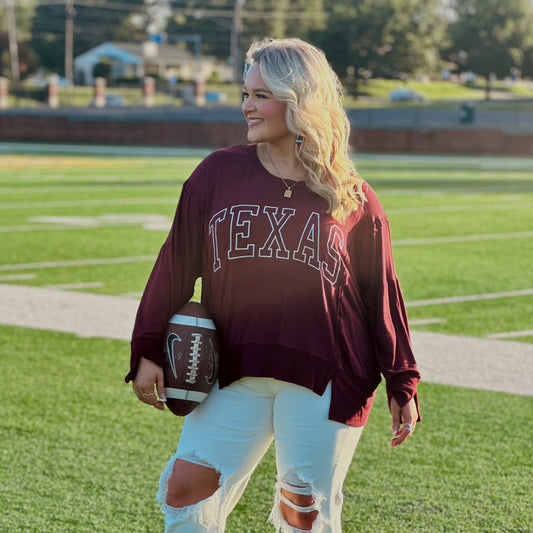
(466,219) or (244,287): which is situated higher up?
(244,287)

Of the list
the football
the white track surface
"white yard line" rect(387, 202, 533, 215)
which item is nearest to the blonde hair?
the football

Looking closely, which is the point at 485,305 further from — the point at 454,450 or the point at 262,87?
the point at 262,87

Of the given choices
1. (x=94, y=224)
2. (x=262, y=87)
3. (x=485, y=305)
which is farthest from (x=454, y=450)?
(x=94, y=224)

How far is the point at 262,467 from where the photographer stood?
511cm

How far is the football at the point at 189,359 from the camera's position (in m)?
3.04

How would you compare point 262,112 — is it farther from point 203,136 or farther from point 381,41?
point 381,41

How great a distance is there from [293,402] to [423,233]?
11685 mm

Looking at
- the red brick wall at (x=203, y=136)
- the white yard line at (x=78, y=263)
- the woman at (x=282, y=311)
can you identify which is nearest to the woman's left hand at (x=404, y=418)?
the woman at (x=282, y=311)

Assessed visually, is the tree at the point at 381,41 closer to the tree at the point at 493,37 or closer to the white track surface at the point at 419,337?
the tree at the point at 493,37

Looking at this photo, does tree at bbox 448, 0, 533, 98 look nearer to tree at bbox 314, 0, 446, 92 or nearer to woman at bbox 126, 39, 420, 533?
tree at bbox 314, 0, 446, 92

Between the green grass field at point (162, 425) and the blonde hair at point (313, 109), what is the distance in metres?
1.82

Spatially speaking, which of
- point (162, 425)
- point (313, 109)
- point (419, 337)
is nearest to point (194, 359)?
point (313, 109)

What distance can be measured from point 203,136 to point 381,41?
35.2 meters

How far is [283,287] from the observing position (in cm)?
302
